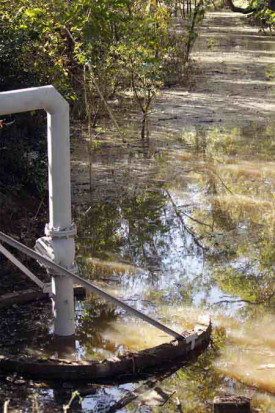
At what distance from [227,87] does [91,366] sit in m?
10.2

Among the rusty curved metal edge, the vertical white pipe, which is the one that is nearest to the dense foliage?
the vertical white pipe

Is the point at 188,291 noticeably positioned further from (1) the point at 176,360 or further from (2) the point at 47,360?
(2) the point at 47,360

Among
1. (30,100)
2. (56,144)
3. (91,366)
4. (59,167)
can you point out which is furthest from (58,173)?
(91,366)

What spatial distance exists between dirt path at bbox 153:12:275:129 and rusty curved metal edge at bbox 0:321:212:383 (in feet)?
22.2

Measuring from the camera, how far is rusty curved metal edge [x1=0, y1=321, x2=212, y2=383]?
15.3ft

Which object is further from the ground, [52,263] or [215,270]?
[52,263]

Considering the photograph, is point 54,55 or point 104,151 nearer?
point 54,55

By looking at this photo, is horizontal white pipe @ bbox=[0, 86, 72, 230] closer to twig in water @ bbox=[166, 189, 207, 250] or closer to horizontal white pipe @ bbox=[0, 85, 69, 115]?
horizontal white pipe @ bbox=[0, 85, 69, 115]

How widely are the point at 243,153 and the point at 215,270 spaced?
378 centimetres

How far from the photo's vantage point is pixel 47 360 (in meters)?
4.74

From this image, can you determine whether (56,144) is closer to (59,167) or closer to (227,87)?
(59,167)

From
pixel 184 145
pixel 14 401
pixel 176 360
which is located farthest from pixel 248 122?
pixel 14 401

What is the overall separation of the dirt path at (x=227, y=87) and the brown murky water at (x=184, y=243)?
5cm

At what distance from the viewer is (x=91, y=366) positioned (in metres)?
4.69
